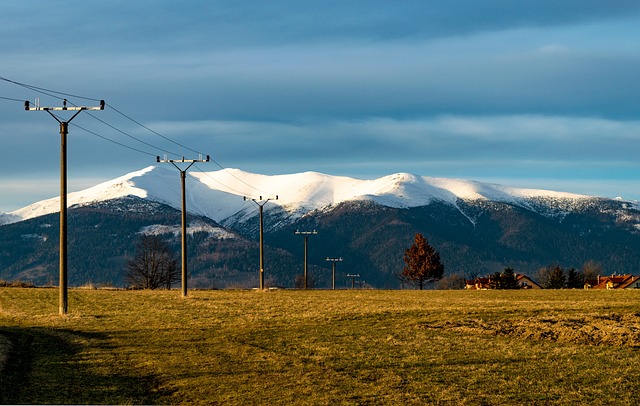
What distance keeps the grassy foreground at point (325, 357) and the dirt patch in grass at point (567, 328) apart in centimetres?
8

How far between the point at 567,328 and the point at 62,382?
1976 centimetres

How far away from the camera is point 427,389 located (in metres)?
21.5

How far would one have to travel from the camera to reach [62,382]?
24062 millimetres

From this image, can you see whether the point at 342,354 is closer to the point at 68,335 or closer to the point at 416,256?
the point at 68,335

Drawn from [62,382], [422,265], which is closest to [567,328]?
[62,382]

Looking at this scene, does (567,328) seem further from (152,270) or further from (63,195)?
(152,270)

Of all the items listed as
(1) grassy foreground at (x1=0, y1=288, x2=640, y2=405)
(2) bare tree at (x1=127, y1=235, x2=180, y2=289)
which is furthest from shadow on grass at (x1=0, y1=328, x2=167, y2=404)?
(2) bare tree at (x1=127, y1=235, x2=180, y2=289)

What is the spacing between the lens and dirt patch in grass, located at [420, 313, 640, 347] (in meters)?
32.2

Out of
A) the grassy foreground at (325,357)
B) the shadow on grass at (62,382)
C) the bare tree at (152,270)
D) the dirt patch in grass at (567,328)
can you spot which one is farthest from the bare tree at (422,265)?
the shadow on grass at (62,382)

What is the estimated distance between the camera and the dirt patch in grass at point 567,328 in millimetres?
32250

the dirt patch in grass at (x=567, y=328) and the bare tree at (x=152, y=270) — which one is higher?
the bare tree at (x=152, y=270)

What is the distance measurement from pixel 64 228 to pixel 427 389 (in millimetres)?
30851

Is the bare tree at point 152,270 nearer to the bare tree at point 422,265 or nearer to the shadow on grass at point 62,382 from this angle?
the bare tree at point 422,265

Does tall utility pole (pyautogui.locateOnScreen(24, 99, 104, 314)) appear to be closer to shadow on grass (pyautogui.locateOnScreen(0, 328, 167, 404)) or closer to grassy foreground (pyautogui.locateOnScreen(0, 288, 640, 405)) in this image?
grassy foreground (pyautogui.locateOnScreen(0, 288, 640, 405))
